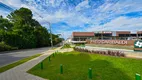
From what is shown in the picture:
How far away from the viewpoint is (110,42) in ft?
68.6

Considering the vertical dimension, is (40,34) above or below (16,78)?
above

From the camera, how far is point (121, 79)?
727 cm

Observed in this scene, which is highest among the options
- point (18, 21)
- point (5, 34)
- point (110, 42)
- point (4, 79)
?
point (18, 21)

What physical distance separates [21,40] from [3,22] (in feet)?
45.8

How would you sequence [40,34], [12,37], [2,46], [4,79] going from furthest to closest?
1. [40,34]
2. [12,37]
3. [2,46]
4. [4,79]

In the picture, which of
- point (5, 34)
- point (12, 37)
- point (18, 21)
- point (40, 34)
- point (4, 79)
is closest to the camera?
point (4, 79)

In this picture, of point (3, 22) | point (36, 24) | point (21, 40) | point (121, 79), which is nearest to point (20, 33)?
point (21, 40)

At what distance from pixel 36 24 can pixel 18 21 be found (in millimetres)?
12135

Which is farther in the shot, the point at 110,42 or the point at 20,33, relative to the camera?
the point at 20,33

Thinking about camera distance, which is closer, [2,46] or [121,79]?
[121,79]

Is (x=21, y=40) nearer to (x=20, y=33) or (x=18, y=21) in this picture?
(x=20, y=33)

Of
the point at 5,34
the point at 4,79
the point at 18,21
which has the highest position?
the point at 18,21

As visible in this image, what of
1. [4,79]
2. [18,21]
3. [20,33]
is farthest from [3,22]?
[4,79]

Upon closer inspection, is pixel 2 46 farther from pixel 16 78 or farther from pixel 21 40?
pixel 16 78
